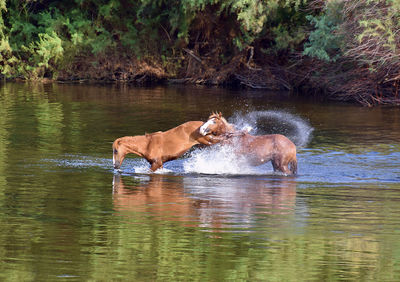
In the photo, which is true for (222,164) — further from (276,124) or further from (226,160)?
(276,124)

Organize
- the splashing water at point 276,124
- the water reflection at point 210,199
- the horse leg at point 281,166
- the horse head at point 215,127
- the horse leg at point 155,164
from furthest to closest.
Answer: the splashing water at point 276,124, the horse leg at point 155,164, the horse leg at point 281,166, the horse head at point 215,127, the water reflection at point 210,199

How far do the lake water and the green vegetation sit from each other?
6818mm

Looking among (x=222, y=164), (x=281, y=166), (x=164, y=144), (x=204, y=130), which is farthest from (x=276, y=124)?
(x=204, y=130)

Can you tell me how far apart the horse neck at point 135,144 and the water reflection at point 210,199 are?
0.46 meters

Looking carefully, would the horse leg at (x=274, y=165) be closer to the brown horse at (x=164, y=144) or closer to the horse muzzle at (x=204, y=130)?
the brown horse at (x=164, y=144)

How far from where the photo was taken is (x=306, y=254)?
29.3 ft

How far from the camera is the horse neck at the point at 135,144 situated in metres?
14.2

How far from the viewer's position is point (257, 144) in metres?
14.0

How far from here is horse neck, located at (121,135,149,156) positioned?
46.5ft

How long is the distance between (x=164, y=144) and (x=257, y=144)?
1.56 m

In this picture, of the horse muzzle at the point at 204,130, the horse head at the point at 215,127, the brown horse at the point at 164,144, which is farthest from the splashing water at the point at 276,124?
the horse muzzle at the point at 204,130

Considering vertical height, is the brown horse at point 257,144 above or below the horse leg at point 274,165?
above

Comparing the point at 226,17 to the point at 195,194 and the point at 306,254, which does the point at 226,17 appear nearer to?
the point at 195,194

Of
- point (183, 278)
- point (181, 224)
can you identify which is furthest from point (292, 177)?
point (183, 278)
